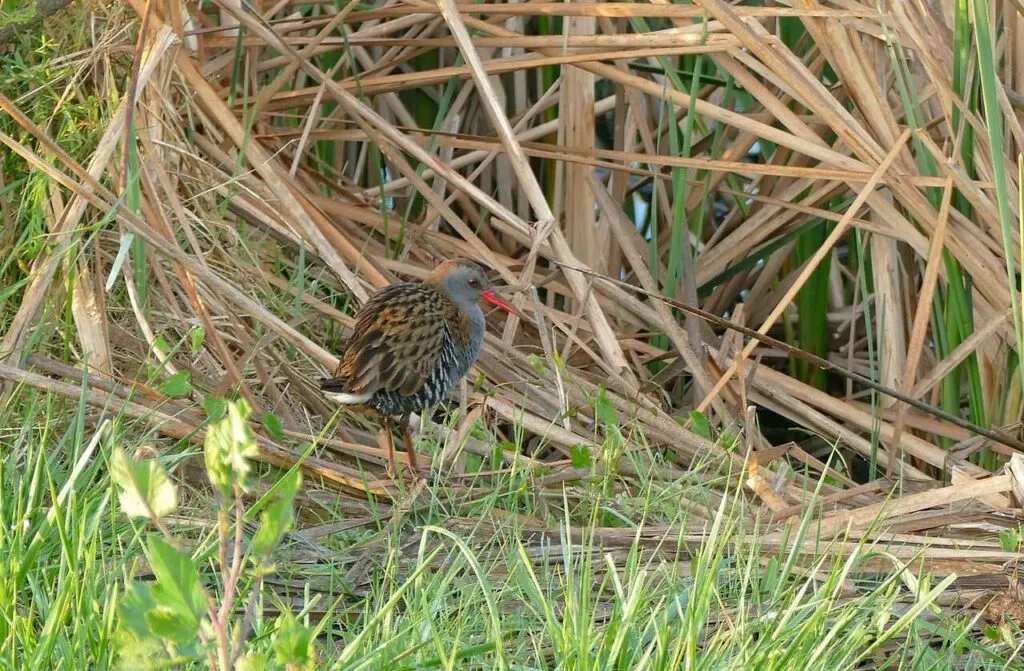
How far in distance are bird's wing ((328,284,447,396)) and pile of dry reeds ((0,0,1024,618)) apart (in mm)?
157

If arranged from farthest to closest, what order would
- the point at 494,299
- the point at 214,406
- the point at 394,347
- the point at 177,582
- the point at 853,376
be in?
the point at 494,299 → the point at 394,347 → the point at 853,376 → the point at 214,406 → the point at 177,582

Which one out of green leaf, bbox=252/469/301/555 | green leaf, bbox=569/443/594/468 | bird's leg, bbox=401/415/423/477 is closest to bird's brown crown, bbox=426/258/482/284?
bird's leg, bbox=401/415/423/477

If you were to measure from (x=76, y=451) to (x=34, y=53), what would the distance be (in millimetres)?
1736

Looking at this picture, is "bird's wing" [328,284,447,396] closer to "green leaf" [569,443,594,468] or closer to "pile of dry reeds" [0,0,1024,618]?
"pile of dry reeds" [0,0,1024,618]

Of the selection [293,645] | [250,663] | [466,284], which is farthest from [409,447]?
[293,645]

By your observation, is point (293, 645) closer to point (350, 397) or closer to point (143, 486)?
point (143, 486)

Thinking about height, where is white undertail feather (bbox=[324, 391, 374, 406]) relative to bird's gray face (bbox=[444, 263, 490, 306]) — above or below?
below

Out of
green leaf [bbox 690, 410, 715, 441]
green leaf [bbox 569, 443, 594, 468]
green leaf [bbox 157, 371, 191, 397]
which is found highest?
green leaf [bbox 157, 371, 191, 397]

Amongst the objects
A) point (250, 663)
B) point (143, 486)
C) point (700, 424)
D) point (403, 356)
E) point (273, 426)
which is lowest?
point (700, 424)

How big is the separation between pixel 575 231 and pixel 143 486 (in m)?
3.32

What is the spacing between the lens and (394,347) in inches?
143

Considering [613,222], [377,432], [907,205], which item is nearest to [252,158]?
[377,432]

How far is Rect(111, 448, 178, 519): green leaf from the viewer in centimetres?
146

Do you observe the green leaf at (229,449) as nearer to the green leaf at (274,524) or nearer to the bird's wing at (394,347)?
the green leaf at (274,524)
